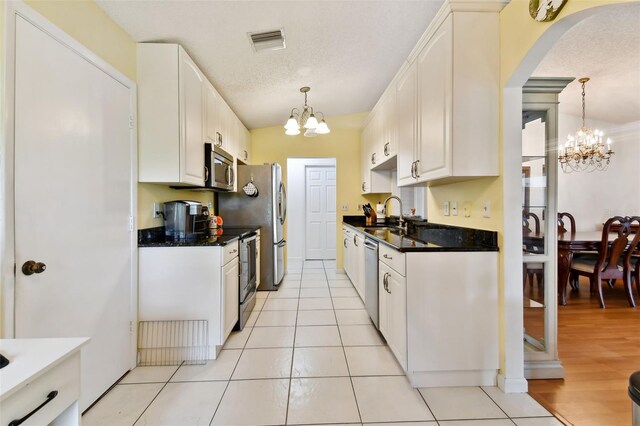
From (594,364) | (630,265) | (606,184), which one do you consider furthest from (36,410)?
(606,184)

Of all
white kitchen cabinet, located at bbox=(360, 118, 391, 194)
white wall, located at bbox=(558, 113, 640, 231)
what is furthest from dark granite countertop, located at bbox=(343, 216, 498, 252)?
white wall, located at bbox=(558, 113, 640, 231)

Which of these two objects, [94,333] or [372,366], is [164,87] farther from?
[372,366]

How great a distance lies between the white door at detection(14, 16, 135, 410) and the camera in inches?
50.4

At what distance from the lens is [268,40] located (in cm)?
231

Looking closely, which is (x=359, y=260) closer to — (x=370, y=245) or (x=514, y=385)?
(x=370, y=245)

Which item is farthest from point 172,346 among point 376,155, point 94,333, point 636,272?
point 636,272

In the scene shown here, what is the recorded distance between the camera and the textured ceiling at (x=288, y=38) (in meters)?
1.90

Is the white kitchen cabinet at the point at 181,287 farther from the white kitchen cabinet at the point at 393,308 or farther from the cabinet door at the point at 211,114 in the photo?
the white kitchen cabinet at the point at 393,308

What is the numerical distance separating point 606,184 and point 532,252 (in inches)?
191

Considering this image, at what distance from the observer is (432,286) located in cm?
181

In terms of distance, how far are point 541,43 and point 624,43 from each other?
2284 millimetres

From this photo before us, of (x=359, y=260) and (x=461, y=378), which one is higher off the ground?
(x=359, y=260)

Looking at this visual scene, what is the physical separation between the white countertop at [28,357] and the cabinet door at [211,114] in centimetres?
209

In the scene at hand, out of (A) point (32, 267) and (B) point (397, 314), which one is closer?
(A) point (32, 267)
